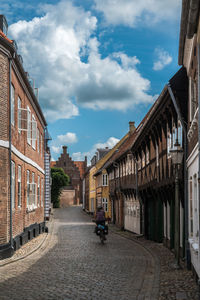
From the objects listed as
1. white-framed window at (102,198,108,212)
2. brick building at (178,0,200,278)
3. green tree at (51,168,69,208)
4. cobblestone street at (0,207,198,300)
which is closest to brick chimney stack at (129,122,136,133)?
white-framed window at (102,198,108,212)

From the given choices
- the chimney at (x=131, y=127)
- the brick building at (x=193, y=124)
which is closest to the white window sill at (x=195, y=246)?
the brick building at (x=193, y=124)

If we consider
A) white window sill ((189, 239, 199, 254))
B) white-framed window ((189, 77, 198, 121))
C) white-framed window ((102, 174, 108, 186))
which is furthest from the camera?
white-framed window ((102, 174, 108, 186))

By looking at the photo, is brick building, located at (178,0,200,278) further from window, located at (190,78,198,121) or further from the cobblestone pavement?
the cobblestone pavement

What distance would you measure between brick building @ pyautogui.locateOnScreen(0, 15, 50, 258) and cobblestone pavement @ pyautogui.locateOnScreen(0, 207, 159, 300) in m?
1.50

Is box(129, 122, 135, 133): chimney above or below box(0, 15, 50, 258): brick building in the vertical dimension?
above

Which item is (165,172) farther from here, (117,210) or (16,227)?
(117,210)

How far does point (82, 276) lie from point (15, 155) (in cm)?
683

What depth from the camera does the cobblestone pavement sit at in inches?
340

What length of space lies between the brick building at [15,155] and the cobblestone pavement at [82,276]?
58.9 inches

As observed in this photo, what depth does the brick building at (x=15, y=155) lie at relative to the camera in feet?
46.5

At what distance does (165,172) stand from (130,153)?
421 inches

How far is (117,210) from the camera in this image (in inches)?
1439

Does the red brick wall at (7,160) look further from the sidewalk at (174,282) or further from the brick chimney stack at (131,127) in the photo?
the brick chimney stack at (131,127)

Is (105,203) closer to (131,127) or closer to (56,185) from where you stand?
(131,127)
